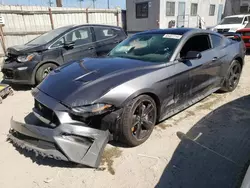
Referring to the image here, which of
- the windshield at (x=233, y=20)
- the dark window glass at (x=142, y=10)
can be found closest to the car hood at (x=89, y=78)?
the windshield at (x=233, y=20)

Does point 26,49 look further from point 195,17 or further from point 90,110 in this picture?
point 195,17

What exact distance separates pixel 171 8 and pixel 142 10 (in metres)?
2.52

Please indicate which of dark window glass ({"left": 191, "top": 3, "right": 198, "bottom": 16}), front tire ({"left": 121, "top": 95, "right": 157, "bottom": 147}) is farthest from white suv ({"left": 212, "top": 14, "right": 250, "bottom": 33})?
front tire ({"left": 121, "top": 95, "right": 157, "bottom": 147})

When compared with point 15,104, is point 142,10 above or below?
above

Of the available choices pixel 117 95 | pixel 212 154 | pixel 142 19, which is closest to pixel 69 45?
pixel 117 95

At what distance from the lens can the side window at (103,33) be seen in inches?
246

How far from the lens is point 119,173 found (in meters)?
2.43

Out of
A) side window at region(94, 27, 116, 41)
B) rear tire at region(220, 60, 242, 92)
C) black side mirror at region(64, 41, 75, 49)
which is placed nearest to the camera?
rear tire at region(220, 60, 242, 92)

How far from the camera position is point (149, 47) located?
3.56 meters

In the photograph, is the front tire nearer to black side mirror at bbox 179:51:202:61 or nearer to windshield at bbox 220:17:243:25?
black side mirror at bbox 179:51:202:61

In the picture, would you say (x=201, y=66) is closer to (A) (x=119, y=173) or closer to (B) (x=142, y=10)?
(A) (x=119, y=173)

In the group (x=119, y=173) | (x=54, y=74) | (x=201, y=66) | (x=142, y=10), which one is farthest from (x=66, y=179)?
(x=142, y=10)

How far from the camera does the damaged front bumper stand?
88.0 inches

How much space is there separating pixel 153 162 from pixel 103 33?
474 centimetres
